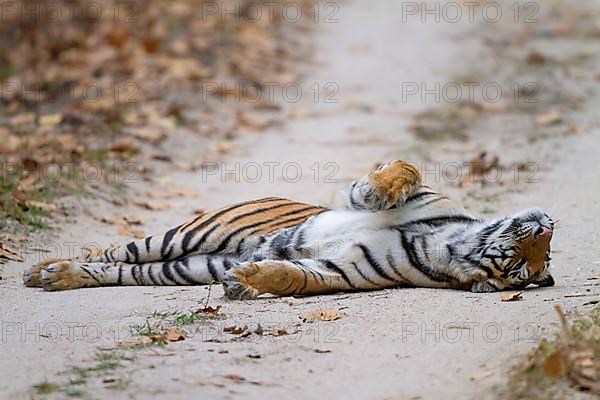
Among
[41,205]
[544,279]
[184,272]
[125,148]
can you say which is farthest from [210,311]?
[125,148]

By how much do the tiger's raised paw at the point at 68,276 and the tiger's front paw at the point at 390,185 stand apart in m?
1.42

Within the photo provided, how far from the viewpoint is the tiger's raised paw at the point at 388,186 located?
185 inches

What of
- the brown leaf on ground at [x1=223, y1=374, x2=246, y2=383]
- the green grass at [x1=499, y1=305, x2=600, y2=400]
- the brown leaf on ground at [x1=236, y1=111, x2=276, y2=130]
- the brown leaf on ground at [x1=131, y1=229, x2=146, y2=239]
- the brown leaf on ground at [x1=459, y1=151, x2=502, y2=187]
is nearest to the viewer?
the green grass at [x1=499, y1=305, x2=600, y2=400]

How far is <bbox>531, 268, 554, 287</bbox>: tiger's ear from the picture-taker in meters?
4.71

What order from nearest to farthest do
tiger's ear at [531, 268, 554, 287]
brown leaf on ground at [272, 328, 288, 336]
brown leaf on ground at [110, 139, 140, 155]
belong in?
brown leaf on ground at [272, 328, 288, 336], tiger's ear at [531, 268, 554, 287], brown leaf on ground at [110, 139, 140, 155]

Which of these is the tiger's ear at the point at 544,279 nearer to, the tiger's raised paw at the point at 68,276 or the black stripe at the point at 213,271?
the black stripe at the point at 213,271

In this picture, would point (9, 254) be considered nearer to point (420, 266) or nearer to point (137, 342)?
point (137, 342)

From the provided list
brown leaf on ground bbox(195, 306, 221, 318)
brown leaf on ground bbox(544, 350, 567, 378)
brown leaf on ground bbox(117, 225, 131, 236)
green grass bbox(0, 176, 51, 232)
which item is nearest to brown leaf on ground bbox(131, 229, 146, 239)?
brown leaf on ground bbox(117, 225, 131, 236)

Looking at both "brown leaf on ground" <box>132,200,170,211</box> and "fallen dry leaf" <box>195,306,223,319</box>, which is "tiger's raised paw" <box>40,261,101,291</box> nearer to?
"fallen dry leaf" <box>195,306,223,319</box>

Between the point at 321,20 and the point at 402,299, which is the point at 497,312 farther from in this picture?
the point at 321,20

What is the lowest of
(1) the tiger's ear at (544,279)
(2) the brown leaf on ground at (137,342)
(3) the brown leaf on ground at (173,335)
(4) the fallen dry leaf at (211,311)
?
(2) the brown leaf on ground at (137,342)

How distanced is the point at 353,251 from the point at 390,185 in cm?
35

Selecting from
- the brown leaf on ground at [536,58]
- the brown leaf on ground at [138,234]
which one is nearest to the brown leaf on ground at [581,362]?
the brown leaf on ground at [138,234]

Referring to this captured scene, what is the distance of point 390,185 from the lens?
470 cm
